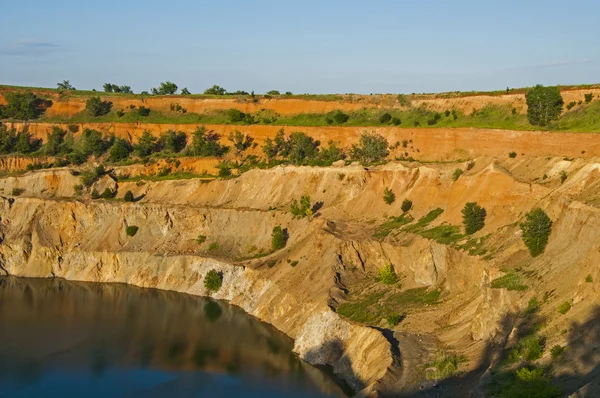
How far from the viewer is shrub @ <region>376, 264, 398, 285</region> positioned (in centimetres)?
5475

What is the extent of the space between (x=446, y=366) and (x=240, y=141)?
49.9 meters

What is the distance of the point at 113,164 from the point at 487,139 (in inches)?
1547

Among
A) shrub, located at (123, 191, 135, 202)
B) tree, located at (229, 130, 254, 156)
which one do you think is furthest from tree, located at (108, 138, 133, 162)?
tree, located at (229, 130, 254, 156)

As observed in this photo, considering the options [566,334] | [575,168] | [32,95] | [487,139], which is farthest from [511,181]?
[32,95]

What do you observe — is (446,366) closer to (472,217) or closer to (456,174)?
(472,217)

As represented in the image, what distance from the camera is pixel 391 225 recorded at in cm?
6191

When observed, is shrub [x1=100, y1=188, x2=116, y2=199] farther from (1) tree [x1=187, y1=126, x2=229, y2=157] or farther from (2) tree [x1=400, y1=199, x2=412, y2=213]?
(2) tree [x1=400, y1=199, x2=412, y2=213]

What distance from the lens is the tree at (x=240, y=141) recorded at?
86.6 m

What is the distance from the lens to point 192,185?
79125mm

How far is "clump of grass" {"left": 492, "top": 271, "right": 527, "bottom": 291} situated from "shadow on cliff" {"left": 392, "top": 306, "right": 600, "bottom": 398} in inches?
83.2

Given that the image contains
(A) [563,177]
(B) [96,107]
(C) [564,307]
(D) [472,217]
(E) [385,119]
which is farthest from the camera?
(B) [96,107]

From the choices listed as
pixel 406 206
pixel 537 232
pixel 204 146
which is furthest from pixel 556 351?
pixel 204 146

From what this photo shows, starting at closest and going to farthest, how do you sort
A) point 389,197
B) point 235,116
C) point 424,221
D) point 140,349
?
point 140,349 < point 424,221 < point 389,197 < point 235,116

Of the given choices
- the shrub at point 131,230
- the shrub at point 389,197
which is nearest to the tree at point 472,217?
the shrub at point 389,197
